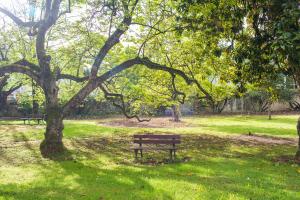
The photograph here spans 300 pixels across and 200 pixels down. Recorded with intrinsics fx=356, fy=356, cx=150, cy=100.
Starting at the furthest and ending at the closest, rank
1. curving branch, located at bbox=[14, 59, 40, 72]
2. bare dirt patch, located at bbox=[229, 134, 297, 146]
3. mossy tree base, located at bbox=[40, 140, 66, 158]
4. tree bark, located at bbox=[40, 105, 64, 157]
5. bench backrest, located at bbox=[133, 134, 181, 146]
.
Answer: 1. bare dirt patch, located at bbox=[229, 134, 297, 146]
2. curving branch, located at bbox=[14, 59, 40, 72]
3. tree bark, located at bbox=[40, 105, 64, 157]
4. mossy tree base, located at bbox=[40, 140, 66, 158]
5. bench backrest, located at bbox=[133, 134, 181, 146]

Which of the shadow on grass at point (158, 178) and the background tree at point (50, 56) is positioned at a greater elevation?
the background tree at point (50, 56)

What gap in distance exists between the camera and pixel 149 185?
9.01 metres

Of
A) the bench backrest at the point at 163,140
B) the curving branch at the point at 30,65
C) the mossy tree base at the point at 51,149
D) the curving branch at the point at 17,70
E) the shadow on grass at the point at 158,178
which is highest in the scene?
the curving branch at the point at 30,65

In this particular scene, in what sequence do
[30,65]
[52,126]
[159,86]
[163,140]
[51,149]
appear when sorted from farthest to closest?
[159,86] < [30,65] < [52,126] < [51,149] < [163,140]

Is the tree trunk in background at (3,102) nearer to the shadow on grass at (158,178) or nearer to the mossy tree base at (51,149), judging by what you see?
the shadow on grass at (158,178)

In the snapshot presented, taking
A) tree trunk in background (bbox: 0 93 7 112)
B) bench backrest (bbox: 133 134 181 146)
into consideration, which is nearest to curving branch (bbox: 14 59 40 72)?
bench backrest (bbox: 133 134 181 146)

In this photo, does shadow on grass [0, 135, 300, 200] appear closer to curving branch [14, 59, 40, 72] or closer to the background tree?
the background tree

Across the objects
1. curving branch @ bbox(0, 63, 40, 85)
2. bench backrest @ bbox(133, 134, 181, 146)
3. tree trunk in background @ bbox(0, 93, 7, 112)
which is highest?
curving branch @ bbox(0, 63, 40, 85)

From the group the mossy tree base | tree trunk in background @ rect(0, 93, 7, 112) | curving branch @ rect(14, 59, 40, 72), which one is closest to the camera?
the mossy tree base

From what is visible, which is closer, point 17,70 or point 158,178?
point 158,178

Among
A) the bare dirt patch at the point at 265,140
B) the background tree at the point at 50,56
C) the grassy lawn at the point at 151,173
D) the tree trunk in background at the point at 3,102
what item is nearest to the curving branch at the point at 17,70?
the background tree at the point at 50,56

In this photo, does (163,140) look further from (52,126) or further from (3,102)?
(3,102)

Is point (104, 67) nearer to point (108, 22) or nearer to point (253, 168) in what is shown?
point (108, 22)

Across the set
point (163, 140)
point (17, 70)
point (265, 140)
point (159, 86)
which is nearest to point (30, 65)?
point (17, 70)
